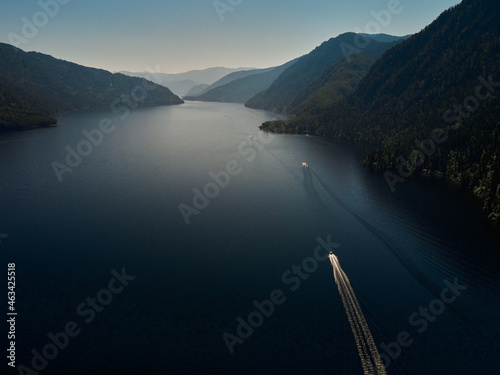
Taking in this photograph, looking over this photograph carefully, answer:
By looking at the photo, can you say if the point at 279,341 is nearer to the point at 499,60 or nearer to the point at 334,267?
the point at 334,267

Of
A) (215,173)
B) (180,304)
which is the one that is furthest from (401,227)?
(215,173)

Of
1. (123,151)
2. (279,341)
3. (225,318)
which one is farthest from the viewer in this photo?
(123,151)
